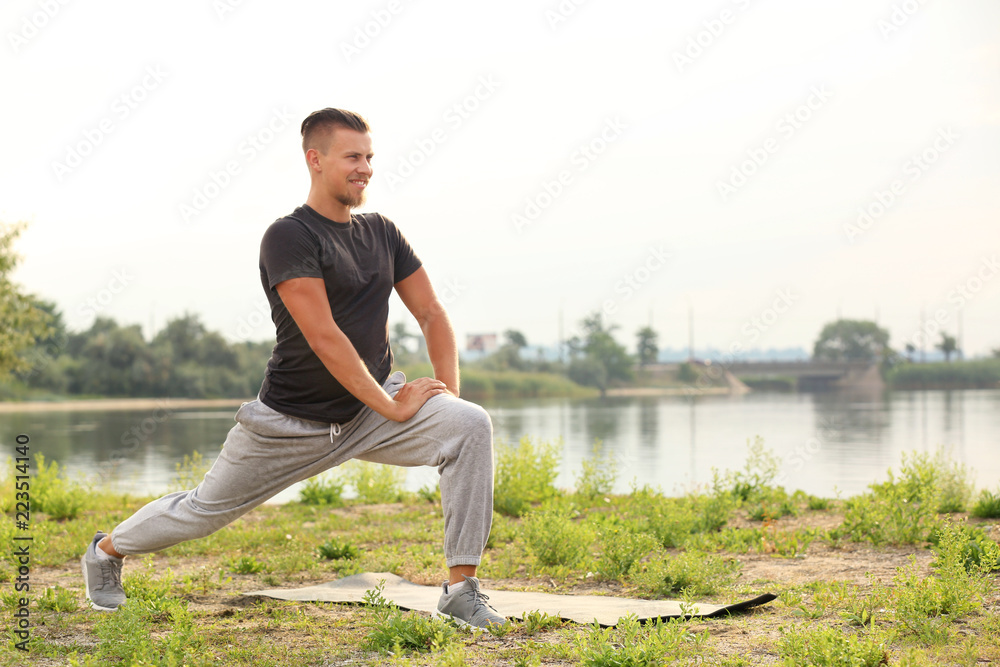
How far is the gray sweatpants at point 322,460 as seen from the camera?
10.6ft

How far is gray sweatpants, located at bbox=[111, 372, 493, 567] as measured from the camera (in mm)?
3223

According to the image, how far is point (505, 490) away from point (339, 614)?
341 centimetres

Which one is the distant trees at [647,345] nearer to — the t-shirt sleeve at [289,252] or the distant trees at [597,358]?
the distant trees at [597,358]

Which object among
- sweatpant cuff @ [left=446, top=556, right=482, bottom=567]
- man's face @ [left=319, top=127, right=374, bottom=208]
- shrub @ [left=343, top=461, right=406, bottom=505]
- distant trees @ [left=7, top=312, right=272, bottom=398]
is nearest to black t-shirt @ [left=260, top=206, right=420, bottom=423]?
man's face @ [left=319, top=127, right=374, bottom=208]

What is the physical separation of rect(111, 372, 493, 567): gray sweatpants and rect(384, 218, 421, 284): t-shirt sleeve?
472mm

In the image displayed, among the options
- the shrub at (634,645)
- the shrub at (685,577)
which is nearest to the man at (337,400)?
the shrub at (634,645)

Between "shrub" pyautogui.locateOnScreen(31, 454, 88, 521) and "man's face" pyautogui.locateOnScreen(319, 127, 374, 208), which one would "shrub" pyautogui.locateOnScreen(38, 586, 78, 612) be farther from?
"shrub" pyautogui.locateOnScreen(31, 454, 88, 521)

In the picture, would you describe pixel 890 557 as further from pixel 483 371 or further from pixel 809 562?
pixel 483 371

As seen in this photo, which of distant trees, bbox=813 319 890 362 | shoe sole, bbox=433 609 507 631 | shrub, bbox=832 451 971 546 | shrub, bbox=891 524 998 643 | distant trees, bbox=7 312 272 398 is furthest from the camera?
distant trees, bbox=813 319 890 362

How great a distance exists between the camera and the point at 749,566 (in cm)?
468

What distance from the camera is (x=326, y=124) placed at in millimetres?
3479

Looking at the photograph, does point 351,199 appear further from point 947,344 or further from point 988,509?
point 947,344

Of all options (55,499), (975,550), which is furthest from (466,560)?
(55,499)

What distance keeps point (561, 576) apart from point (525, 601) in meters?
0.74
